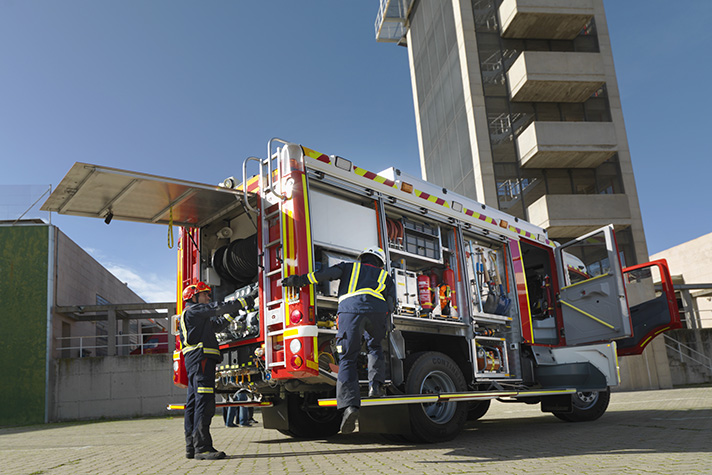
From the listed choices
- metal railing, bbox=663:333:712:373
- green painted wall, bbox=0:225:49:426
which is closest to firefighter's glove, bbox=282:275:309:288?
green painted wall, bbox=0:225:49:426

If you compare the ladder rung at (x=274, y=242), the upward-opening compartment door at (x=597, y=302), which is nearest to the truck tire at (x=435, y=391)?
the ladder rung at (x=274, y=242)

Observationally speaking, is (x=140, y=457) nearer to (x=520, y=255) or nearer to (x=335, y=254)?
(x=335, y=254)

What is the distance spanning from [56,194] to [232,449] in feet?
11.2

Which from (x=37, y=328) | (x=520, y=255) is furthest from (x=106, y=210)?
(x=37, y=328)

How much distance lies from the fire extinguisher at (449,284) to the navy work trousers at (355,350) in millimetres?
1680

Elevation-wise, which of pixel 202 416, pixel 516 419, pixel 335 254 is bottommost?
pixel 516 419

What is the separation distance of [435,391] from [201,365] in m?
2.61

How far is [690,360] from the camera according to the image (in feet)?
73.8

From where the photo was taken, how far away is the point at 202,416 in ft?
19.1

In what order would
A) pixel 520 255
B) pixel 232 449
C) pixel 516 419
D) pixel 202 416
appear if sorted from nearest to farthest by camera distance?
pixel 202 416 → pixel 232 449 → pixel 520 255 → pixel 516 419

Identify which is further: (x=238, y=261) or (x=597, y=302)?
(x=597, y=302)

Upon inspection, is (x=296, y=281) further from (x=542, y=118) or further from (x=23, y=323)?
(x=542, y=118)

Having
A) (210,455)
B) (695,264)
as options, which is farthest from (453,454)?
(695,264)

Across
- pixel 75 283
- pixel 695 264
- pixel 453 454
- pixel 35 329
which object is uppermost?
pixel 695 264
